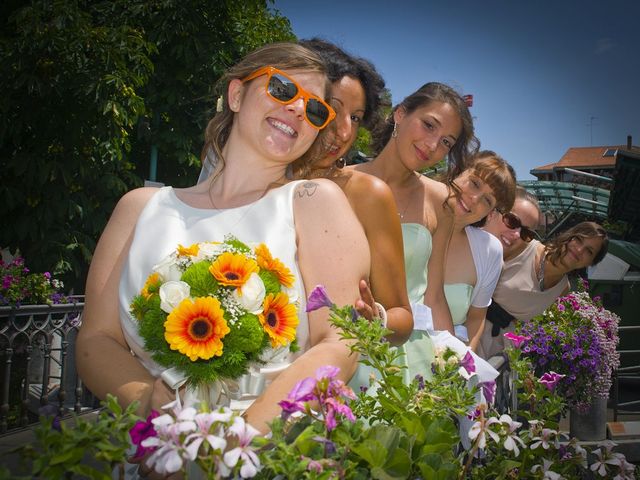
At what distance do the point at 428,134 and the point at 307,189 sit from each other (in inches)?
51.7

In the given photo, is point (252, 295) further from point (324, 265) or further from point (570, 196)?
point (570, 196)

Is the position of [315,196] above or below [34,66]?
below

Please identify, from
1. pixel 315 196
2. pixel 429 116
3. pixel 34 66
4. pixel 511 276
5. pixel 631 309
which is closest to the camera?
pixel 315 196

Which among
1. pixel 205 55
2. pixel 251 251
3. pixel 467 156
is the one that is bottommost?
pixel 251 251

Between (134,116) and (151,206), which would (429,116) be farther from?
(134,116)

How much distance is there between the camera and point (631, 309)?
42.3 feet

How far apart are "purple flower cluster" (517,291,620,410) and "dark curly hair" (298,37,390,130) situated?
391 cm

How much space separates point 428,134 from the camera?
2984 mm

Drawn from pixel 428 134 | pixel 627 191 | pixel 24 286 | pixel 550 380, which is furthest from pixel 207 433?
pixel 627 191

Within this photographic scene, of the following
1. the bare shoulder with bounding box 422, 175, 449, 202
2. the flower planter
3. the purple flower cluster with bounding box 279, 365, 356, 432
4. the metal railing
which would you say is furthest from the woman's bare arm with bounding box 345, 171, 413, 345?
the flower planter

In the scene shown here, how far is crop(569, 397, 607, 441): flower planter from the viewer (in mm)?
6148

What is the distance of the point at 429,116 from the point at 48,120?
5887 mm

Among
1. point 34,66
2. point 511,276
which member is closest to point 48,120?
point 34,66

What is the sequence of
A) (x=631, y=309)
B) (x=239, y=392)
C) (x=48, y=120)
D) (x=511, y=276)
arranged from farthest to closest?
1. (x=631, y=309)
2. (x=48, y=120)
3. (x=511, y=276)
4. (x=239, y=392)
